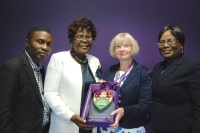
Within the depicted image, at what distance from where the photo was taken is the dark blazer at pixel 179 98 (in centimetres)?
169

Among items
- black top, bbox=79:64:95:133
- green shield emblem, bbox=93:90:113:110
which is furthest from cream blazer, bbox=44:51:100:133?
green shield emblem, bbox=93:90:113:110

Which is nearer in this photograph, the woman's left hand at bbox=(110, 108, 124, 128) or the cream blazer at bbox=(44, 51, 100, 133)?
the woman's left hand at bbox=(110, 108, 124, 128)

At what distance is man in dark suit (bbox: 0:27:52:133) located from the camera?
60.1 inches

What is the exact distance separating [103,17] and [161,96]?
130 centimetres

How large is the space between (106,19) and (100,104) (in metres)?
1.30

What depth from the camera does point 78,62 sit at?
6.28ft

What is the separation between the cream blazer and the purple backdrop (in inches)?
32.6

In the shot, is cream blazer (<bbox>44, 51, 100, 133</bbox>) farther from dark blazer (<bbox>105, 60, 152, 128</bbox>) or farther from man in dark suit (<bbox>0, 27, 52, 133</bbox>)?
dark blazer (<bbox>105, 60, 152, 128</bbox>)

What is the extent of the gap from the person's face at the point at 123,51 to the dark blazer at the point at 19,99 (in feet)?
3.05

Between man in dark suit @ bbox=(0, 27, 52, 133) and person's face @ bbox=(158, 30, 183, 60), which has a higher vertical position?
person's face @ bbox=(158, 30, 183, 60)

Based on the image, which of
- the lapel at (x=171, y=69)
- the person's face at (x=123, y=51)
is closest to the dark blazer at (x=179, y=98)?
the lapel at (x=171, y=69)

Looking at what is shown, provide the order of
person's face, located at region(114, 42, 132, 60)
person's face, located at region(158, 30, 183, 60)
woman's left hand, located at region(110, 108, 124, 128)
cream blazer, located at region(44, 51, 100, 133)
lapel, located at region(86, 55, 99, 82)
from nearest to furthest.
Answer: woman's left hand, located at region(110, 108, 124, 128)
cream blazer, located at region(44, 51, 100, 133)
person's face, located at region(158, 30, 183, 60)
lapel, located at region(86, 55, 99, 82)
person's face, located at region(114, 42, 132, 60)

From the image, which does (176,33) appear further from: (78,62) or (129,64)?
(78,62)

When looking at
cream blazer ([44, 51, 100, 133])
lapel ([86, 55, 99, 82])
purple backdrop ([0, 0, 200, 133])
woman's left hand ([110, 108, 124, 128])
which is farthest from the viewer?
purple backdrop ([0, 0, 200, 133])
